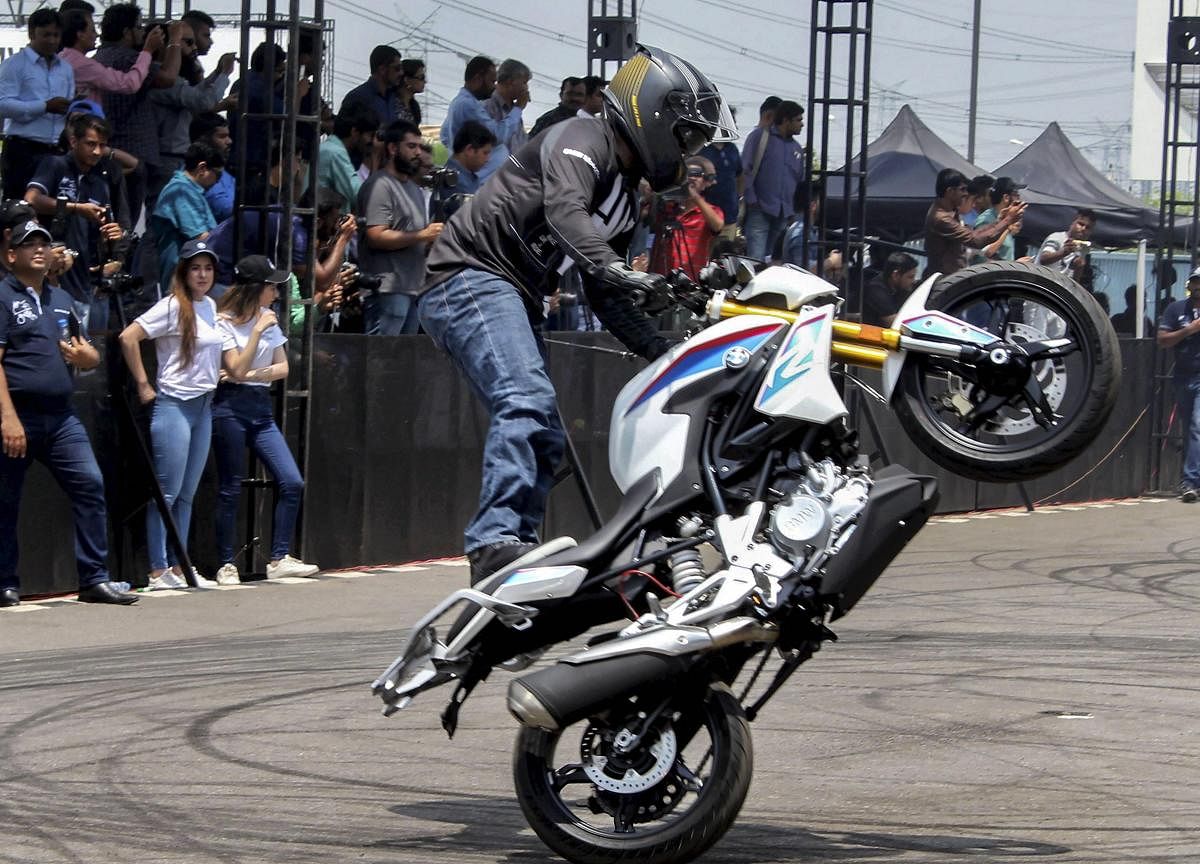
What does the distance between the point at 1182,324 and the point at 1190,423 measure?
870 millimetres

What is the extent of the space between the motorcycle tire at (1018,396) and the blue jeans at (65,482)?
5447 millimetres

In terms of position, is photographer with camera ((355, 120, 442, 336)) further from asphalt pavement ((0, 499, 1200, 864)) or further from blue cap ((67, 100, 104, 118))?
asphalt pavement ((0, 499, 1200, 864))

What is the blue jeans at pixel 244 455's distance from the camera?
34.0 ft

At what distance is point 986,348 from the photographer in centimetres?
479

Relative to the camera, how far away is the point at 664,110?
5.02 m

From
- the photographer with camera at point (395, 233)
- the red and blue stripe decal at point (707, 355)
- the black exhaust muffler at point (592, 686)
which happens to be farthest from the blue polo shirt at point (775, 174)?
the black exhaust muffler at point (592, 686)

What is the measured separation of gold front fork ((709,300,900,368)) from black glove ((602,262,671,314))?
155mm

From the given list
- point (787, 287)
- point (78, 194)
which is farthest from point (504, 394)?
point (78, 194)

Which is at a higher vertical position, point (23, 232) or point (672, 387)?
point (23, 232)

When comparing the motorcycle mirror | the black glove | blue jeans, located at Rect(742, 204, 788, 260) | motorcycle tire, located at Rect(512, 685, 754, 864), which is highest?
blue jeans, located at Rect(742, 204, 788, 260)

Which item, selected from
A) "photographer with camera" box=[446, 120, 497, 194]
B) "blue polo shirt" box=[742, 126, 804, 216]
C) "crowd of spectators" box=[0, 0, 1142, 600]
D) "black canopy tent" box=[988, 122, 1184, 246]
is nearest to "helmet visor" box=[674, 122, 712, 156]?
"crowd of spectators" box=[0, 0, 1142, 600]

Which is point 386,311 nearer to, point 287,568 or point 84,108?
point 287,568

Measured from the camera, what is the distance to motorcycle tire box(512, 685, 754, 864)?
4379mm

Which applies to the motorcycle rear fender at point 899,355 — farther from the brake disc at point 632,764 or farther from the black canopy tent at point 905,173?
the black canopy tent at point 905,173
